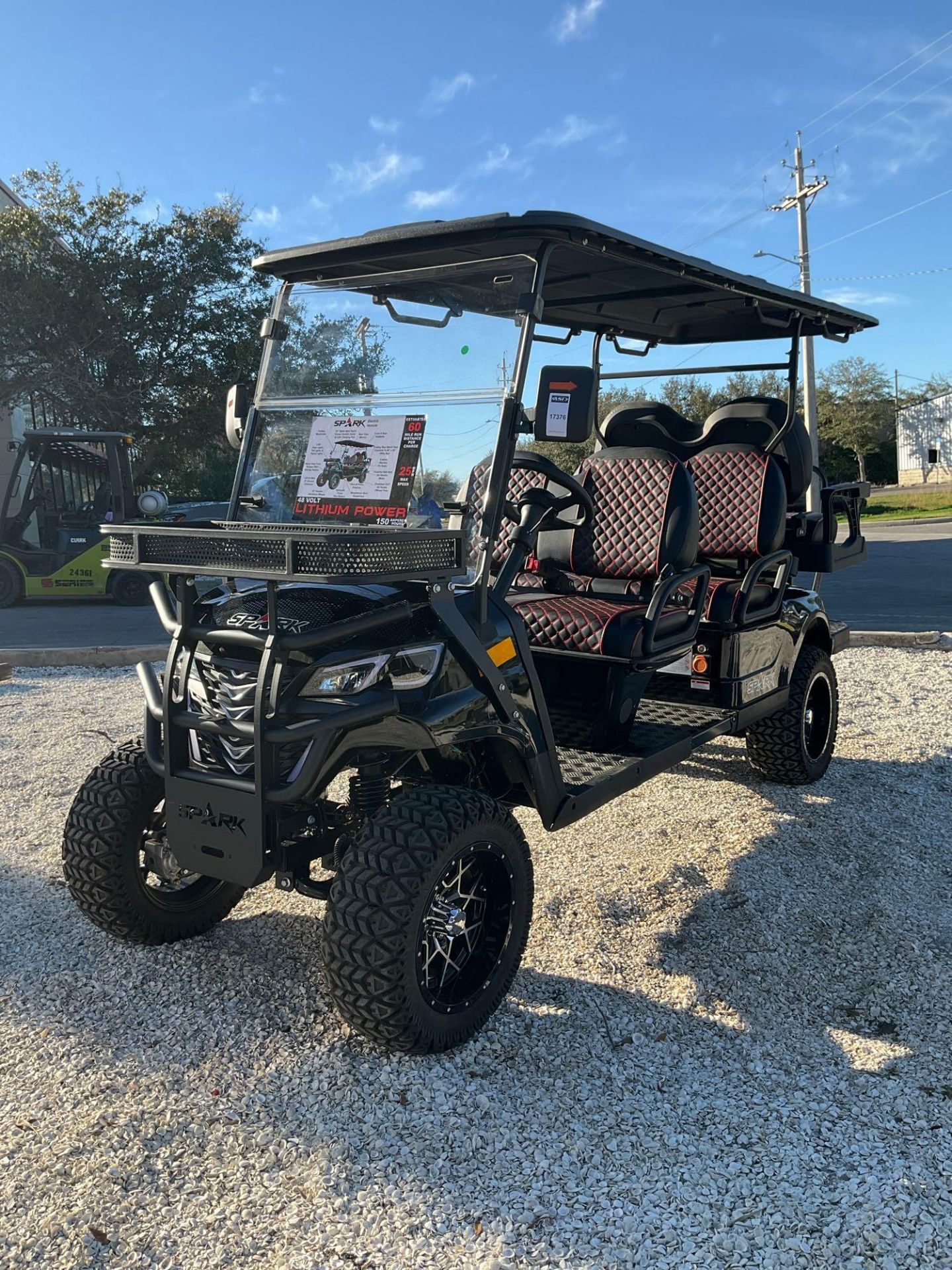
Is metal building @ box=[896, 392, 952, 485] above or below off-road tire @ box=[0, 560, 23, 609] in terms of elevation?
above

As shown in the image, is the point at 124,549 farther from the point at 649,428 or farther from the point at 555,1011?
the point at 649,428

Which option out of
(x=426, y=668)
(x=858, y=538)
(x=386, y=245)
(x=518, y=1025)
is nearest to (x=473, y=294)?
(x=386, y=245)

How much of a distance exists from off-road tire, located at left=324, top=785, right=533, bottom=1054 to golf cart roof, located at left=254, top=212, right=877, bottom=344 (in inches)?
63.3

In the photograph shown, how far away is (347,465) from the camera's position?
3.17m

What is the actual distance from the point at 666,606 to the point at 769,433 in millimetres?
1544

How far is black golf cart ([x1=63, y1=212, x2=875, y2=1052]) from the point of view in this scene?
8.21ft

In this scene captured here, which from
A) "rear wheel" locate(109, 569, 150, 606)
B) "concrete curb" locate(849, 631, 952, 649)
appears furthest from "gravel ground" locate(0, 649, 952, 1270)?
"rear wheel" locate(109, 569, 150, 606)

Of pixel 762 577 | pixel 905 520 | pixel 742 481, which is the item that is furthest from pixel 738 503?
pixel 905 520

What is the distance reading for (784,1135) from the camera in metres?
2.34

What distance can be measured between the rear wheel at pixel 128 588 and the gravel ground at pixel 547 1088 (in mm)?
8730

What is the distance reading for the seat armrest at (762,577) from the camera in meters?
4.25

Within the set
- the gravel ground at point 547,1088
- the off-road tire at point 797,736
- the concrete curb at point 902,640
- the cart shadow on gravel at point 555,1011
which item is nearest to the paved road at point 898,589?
the concrete curb at point 902,640

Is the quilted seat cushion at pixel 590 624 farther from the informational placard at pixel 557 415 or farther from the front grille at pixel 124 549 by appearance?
the front grille at pixel 124 549

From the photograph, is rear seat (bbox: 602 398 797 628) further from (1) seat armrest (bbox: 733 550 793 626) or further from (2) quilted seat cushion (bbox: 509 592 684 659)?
(2) quilted seat cushion (bbox: 509 592 684 659)
